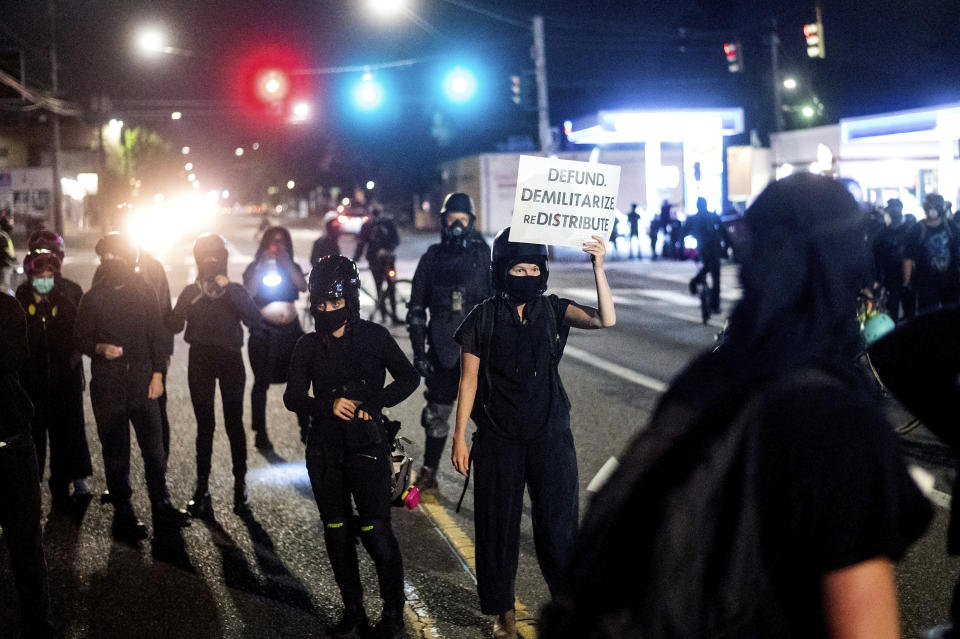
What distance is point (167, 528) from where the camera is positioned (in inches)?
268

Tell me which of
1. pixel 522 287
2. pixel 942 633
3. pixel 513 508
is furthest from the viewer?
pixel 522 287

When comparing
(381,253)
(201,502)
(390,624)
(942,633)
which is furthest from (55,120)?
(942,633)

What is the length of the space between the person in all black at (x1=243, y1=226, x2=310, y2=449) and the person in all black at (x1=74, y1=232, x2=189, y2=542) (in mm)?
1569

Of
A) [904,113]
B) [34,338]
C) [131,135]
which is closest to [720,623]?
[34,338]

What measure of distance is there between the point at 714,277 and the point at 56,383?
12382 millimetres

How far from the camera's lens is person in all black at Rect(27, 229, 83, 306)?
24.7ft

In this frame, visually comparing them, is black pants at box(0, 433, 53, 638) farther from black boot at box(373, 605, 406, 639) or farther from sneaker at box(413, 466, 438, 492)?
sneaker at box(413, 466, 438, 492)

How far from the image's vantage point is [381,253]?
1816cm

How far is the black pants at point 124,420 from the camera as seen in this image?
6707mm

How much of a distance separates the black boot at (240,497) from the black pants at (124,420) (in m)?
0.50

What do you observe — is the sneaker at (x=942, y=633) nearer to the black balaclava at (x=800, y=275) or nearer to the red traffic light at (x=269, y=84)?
the black balaclava at (x=800, y=275)

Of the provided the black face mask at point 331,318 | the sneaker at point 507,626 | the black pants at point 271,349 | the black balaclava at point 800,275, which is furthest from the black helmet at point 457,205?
the black balaclava at point 800,275

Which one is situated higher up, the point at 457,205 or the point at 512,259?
the point at 457,205

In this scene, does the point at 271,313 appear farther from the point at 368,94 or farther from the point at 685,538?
the point at 368,94
